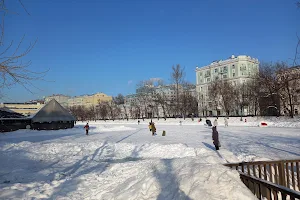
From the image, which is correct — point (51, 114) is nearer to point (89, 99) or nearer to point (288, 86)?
point (288, 86)

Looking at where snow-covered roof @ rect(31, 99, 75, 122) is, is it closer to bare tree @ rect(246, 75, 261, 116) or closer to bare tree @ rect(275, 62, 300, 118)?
bare tree @ rect(246, 75, 261, 116)

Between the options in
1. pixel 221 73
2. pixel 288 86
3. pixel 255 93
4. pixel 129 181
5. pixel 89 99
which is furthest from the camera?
pixel 89 99

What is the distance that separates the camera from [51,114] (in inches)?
1843

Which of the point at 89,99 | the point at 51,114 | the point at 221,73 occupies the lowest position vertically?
the point at 51,114

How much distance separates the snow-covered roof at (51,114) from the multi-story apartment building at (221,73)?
4587 centimetres

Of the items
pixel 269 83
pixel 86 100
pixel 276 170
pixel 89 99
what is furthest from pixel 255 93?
pixel 86 100

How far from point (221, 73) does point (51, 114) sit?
58.6 metres

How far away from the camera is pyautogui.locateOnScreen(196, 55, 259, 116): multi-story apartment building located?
7919 centimetres

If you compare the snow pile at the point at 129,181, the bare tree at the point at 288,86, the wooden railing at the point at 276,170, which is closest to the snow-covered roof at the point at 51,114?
the snow pile at the point at 129,181

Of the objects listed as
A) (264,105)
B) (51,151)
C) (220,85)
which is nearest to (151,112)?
(220,85)

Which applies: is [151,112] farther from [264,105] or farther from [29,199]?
[29,199]

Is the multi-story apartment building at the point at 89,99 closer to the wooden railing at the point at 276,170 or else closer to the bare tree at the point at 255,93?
the bare tree at the point at 255,93

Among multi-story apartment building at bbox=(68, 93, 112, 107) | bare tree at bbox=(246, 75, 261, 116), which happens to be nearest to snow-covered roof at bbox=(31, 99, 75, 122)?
bare tree at bbox=(246, 75, 261, 116)

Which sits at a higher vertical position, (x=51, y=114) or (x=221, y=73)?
(x=221, y=73)
